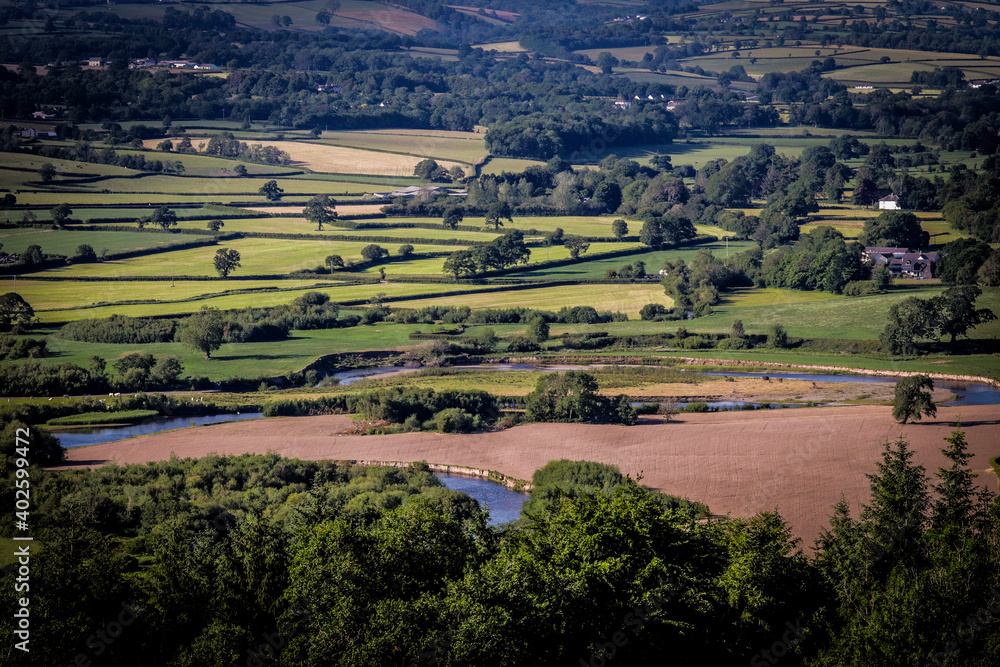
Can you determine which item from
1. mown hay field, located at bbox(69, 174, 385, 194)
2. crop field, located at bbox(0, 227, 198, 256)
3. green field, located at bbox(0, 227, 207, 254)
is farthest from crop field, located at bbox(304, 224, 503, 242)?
mown hay field, located at bbox(69, 174, 385, 194)

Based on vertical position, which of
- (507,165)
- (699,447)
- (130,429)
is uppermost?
(507,165)

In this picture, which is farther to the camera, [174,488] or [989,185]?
[989,185]

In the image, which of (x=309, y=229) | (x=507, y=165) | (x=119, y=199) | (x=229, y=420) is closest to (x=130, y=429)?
(x=229, y=420)

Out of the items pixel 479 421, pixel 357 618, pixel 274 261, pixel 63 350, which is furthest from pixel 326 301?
pixel 357 618

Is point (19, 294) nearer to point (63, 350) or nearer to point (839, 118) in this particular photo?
point (63, 350)

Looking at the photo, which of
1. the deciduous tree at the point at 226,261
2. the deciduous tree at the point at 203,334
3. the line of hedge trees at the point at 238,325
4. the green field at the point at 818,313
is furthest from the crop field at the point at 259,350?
the green field at the point at 818,313

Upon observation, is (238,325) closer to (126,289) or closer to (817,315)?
(126,289)

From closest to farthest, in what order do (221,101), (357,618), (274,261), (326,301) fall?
1. (357,618)
2. (326,301)
3. (274,261)
4. (221,101)
